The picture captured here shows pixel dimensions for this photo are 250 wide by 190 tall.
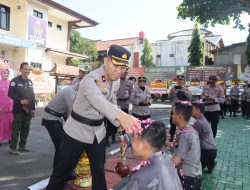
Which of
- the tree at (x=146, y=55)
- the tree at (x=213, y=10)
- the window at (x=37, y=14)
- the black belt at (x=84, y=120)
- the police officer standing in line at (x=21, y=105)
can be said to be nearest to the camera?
the black belt at (x=84, y=120)

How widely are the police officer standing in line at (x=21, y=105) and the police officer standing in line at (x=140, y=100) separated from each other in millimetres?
2588

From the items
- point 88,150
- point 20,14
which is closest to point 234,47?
point 20,14

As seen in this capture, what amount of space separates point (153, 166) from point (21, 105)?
16.8ft

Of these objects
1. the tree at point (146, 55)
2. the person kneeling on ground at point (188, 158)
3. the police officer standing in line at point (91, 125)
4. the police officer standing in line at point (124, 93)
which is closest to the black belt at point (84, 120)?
the police officer standing in line at point (91, 125)

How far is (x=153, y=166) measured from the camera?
7.09 feet

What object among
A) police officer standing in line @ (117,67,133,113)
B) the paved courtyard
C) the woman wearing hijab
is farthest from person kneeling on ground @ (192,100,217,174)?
the woman wearing hijab

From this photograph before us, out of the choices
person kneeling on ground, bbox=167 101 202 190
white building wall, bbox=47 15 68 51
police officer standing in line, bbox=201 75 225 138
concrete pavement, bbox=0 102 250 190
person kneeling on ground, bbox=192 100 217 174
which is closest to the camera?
person kneeling on ground, bbox=167 101 202 190

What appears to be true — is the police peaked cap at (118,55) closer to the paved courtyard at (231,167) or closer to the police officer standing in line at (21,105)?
the paved courtyard at (231,167)

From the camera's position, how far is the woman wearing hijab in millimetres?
7520

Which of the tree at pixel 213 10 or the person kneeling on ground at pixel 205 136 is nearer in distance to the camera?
the person kneeling on ground at pixel 205 136

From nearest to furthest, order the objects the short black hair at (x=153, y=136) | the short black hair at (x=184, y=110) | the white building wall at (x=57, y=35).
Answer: the short black hair at (x=153, y=136)
the short black hair at (x=184, y=110)
the white building wall at (x=57, y=35)

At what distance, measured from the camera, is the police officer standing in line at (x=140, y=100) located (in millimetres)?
8062

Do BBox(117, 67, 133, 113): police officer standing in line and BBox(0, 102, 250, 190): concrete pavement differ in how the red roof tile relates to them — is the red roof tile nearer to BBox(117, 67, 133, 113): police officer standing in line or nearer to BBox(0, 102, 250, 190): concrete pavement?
BBox(117, 67, 133, 113): police officer standing in line

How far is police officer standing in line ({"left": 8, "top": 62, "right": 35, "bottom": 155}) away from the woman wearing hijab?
86cm
